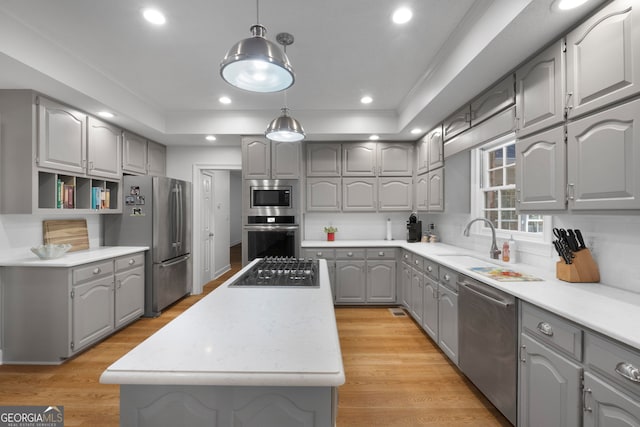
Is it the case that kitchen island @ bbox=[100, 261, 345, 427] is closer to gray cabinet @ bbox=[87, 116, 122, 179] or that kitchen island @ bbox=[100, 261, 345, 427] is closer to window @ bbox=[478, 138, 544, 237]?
window @ bbox=[478, 138, 544, 237]

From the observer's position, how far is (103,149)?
327cm

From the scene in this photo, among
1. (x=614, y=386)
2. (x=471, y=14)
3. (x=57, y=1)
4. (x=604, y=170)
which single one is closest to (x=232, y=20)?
(x=57, y=1)

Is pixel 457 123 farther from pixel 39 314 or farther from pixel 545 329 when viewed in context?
pixel 39 314

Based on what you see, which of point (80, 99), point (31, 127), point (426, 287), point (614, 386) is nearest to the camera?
point (614, 386)

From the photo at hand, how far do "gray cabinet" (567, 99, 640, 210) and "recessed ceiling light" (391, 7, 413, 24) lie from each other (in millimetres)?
1215

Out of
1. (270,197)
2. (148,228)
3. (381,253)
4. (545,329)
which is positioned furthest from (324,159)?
(545,329)

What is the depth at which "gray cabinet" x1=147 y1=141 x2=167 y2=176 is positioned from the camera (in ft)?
13.6

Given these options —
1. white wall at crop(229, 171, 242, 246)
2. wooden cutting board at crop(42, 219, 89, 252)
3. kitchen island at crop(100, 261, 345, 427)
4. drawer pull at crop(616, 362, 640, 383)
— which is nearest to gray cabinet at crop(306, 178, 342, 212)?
wooden cutting board at crop(42, 219, 89, 252)

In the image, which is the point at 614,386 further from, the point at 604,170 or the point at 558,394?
the point at 604,170

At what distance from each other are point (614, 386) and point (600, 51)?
5.00 feet

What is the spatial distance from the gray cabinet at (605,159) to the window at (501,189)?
0.92 m

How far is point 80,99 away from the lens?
270 centimetres

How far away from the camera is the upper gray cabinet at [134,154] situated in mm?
3641

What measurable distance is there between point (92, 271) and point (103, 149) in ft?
4.61
